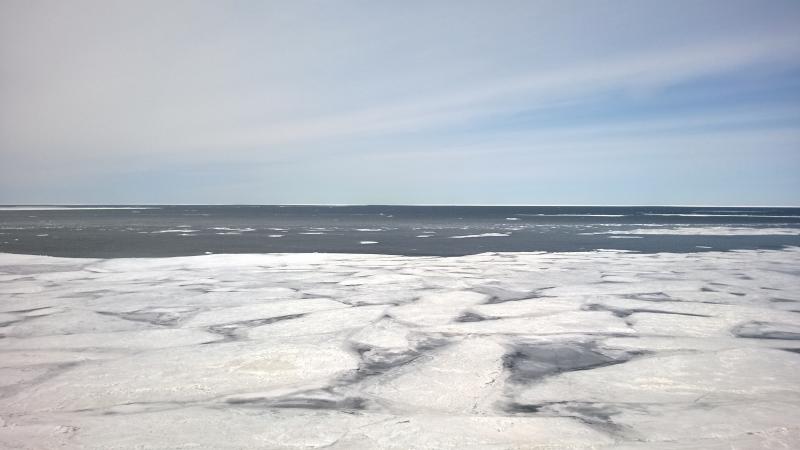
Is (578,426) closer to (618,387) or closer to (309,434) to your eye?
(618,387)

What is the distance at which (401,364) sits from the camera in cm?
358

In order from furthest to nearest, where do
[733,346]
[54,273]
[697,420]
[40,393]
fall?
[54,273], [733,346], [40,393], [697,420]

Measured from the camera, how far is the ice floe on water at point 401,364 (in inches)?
98.6

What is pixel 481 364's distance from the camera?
3.56 m

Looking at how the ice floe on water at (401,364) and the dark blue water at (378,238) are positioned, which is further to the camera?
the dark blue water at (378,238)

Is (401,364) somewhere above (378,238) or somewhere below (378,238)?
below

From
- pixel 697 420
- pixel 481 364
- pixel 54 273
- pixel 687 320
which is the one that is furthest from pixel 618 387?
pixel 54 273

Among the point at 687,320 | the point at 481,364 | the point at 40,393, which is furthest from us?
the point at 687,320

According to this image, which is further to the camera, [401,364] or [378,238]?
[378,238]

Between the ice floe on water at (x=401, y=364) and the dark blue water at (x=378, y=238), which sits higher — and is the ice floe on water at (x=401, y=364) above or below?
below

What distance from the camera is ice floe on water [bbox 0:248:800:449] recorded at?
2.50 meters

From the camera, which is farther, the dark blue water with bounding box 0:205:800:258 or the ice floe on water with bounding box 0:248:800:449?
the dark blue water with bounding box 0:205:800:258

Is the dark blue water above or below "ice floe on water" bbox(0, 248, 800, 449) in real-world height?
above

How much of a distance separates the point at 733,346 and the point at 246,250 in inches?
434
